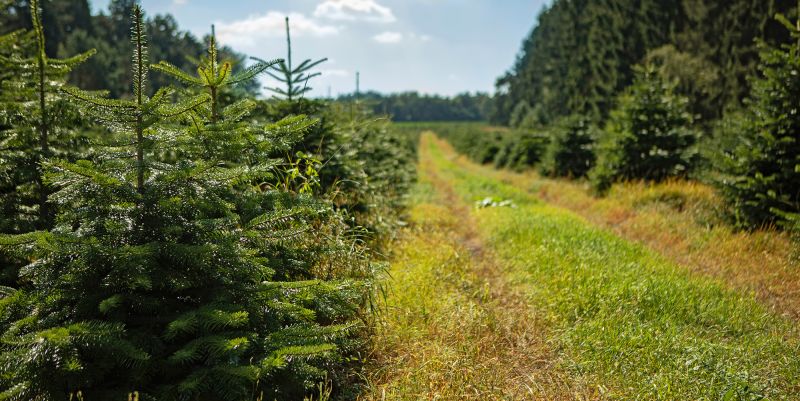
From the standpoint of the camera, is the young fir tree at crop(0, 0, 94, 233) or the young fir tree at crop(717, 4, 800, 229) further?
the young fir tree at crop(717, 4, 800, 229)

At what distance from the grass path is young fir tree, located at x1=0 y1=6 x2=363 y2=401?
943 millimetres

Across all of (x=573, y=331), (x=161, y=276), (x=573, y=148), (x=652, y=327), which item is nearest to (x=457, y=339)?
(x=573, y=331)

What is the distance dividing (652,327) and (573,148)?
1273cm

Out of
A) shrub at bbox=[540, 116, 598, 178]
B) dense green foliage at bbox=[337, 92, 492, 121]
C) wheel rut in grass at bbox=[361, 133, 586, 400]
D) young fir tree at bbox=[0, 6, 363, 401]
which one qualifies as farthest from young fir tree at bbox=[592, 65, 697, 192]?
dense green foliage at bbox=[337, 92, 492, 121]

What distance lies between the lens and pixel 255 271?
2893mm

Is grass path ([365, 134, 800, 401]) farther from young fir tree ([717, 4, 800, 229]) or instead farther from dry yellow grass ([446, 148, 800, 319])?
young fir tree ([717, 4, 800, 229])

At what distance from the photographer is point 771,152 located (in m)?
6.94

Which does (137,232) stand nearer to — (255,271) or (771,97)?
(255,271)

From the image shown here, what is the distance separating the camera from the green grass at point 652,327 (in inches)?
125

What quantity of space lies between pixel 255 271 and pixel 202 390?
2.60ft

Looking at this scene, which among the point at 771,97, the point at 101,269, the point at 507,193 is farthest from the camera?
the point at 507,193

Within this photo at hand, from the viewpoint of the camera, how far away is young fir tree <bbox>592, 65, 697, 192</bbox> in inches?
423

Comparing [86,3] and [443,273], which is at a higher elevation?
[86,3]

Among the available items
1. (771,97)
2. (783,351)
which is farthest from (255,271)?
(771,97)
